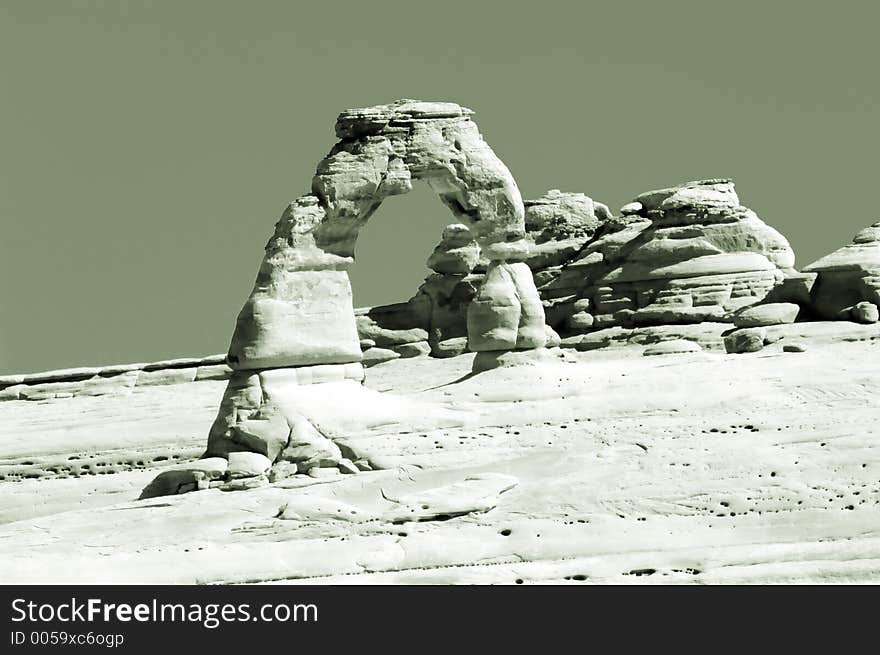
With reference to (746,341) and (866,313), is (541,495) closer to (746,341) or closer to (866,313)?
(746,341)

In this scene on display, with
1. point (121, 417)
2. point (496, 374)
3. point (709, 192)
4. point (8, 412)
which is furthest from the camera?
point (709, 192)

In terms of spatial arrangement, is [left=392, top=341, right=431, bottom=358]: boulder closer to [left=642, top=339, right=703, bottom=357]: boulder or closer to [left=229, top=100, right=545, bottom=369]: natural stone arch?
[left=642, top=339, right=703, bottom=357]: boulder

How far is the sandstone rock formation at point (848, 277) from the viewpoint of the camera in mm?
30250

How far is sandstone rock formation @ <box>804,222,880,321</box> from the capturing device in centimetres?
3025

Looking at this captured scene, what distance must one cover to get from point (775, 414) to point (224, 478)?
630cm

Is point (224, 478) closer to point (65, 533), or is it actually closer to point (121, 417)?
point (65, 533)

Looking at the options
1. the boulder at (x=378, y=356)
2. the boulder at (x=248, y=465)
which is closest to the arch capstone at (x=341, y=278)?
the boulder at (x=248, y=465)

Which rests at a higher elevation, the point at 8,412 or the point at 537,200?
the point at 537,200

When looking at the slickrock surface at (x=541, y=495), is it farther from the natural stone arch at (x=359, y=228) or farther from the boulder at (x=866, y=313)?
the boulder at (x=866, y=313)

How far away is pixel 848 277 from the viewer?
30641mm

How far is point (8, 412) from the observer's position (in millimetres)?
32625

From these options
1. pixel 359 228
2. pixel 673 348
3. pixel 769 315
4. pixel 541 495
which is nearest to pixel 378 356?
pixel 673 348

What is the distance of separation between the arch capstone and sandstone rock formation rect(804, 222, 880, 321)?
571cm

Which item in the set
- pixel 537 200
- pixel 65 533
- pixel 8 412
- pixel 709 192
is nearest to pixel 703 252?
pixel 709 192
